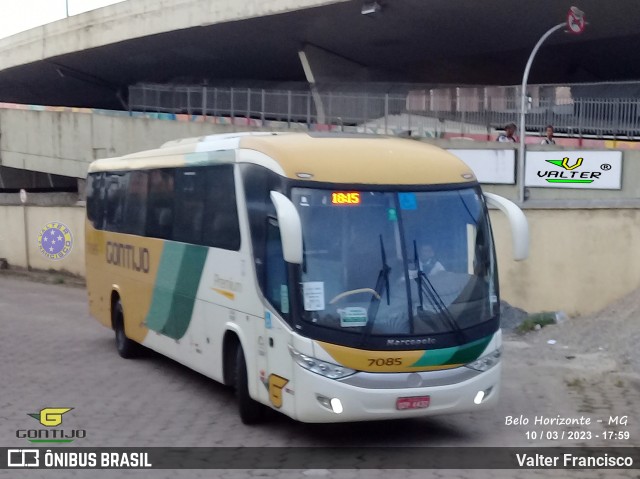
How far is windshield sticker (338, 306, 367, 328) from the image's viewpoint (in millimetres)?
8070

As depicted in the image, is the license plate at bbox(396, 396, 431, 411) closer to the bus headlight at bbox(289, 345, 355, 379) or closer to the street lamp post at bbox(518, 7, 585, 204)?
the bus headlight at bbox(289, 345, 355, 379)

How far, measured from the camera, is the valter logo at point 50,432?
358 inches

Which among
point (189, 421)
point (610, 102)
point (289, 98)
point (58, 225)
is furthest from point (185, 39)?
point (189, 421)

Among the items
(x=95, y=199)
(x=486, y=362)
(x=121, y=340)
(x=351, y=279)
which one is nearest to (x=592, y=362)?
(x=486, y=362)

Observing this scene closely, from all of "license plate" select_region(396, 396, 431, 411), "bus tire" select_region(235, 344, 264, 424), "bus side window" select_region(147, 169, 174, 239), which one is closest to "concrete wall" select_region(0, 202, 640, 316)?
"bus side window" select_region(147, 169, 174, 239)

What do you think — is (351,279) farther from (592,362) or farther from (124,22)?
(124,22)

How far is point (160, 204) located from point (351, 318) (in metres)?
5.01

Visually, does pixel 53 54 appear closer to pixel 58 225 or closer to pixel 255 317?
pixel 58 225

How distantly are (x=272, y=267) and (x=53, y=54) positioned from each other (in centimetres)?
2905

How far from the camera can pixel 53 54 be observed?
35.0 meters

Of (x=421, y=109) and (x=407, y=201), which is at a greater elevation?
(x=421, y=109)

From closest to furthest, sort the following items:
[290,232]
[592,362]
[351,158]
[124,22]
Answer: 1. [290,232]
2. [351,158]
3. [592,362]
4. [124,22]

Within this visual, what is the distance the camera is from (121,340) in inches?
557

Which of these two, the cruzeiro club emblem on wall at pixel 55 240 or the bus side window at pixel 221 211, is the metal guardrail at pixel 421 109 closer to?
the cruzeiro club emblem on wall at pixel 55 240
